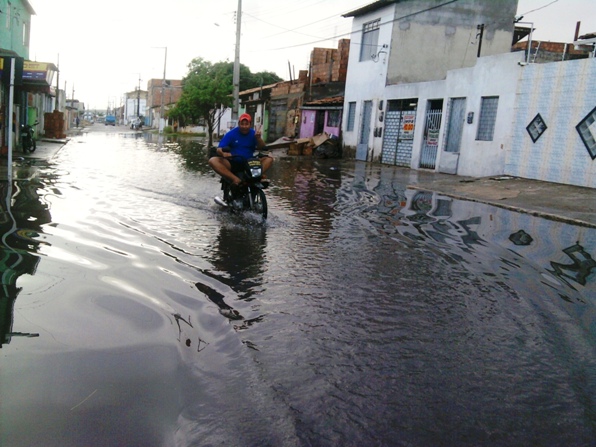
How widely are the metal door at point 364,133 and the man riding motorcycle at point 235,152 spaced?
19770 mm

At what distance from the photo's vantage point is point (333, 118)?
114 feet

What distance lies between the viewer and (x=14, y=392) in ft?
9.88

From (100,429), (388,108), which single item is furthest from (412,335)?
(388,108)

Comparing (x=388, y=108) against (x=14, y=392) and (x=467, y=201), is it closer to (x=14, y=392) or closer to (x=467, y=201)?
(x=467, y=201)

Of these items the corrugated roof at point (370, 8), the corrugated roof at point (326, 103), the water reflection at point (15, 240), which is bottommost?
the water reflection at point (15, 240)

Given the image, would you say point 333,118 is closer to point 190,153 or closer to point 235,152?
point 190,153

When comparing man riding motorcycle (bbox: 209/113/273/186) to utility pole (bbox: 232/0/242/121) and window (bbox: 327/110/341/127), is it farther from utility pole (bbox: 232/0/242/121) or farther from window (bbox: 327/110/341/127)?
window (bbox: 327/110/341/127)

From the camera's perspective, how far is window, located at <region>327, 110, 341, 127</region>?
34.0 m

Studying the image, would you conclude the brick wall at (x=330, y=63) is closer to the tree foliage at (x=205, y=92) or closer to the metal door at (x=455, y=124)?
the tree foliage at (x=205, y=92)

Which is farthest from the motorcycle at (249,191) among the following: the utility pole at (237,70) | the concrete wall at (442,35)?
the utility pole at (237,70)

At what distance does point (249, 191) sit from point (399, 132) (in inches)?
715

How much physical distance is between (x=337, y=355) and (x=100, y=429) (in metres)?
1.56

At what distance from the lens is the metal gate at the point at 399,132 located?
2536 centimetres

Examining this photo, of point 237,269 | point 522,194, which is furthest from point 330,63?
point 237,269
